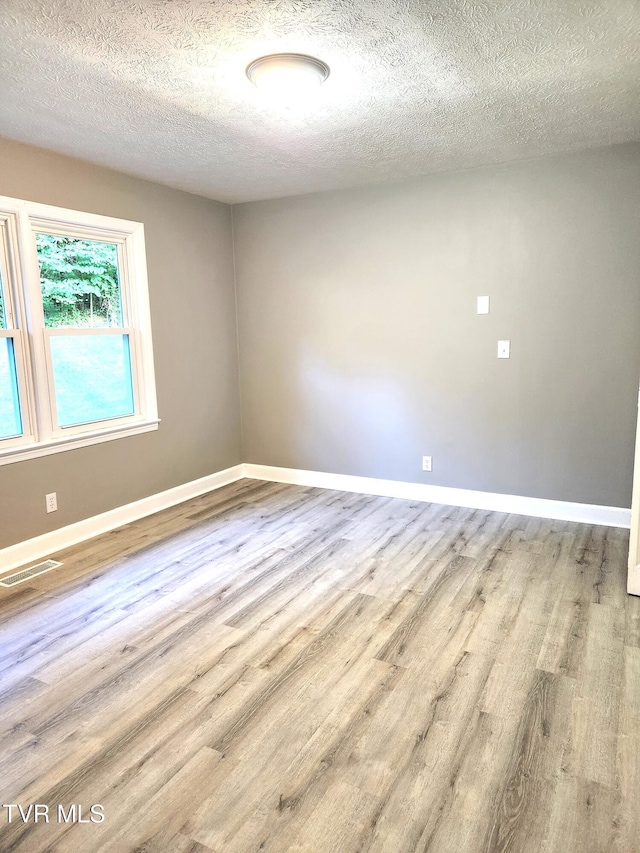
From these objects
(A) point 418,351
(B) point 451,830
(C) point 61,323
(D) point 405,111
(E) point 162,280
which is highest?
(D) point 405,111

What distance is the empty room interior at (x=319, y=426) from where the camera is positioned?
68.9 inches

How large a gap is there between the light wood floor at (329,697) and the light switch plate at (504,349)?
1251mm

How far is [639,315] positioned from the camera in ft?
11.3

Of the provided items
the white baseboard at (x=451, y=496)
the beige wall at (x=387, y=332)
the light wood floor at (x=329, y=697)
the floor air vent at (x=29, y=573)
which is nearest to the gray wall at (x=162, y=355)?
the beige wall at (x=387, y=332)

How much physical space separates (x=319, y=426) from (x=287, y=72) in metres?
2.88

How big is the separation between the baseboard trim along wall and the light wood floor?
0.20m

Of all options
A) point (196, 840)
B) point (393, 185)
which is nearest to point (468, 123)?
point (393, 185)

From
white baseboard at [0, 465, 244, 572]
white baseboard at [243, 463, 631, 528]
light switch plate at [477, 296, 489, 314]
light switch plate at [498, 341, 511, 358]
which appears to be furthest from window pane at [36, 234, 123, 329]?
light switch plate at [498, 341, 511, 358]

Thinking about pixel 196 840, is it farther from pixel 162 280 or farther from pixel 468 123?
pixel 162 280

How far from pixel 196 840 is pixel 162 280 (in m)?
3.54

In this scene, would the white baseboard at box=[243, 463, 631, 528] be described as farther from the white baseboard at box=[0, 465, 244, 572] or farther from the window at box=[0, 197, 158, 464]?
the window at box=[0, 197, 158, 464]

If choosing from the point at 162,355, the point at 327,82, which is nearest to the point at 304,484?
the point at 162,355

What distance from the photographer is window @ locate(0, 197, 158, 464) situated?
10.5 ft

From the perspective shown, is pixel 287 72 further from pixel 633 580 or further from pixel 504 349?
pixel 633 580
